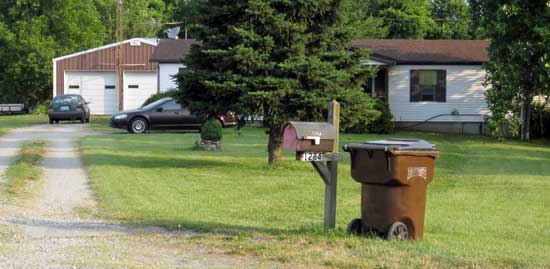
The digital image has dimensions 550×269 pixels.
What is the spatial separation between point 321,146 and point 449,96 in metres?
27.9

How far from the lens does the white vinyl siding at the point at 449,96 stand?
3659 centimetres

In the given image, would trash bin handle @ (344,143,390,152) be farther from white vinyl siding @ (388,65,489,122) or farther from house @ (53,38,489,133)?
white vinyl siding @ (388,65,489,122)

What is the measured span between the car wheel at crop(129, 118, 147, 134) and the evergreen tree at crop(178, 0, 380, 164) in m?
13.8

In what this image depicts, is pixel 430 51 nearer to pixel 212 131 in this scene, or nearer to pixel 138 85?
pixel 212 131

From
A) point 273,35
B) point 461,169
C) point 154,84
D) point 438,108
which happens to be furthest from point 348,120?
point 154,84

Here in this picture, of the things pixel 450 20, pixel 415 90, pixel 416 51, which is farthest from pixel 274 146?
pixel 450 20

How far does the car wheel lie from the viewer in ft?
108

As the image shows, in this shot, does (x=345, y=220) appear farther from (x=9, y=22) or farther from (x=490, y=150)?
(x=9, y=22)

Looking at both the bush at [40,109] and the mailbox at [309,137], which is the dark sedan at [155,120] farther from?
the mailbox at [309,137]

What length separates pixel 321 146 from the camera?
9.95 m

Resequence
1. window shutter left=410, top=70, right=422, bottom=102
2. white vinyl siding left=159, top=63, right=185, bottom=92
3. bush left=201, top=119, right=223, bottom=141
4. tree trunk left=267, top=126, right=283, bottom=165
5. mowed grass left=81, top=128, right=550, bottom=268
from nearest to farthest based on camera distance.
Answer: mowed grass left=81, top=128, right=550, bottom=268 → tree trunk left=267, top=126, right=283, bottom=165 → bush left=201, top=119, right=223, bottom=141 → window shutter left=410, top=70, right=422, bottom=102 → white vinyl siding left=159, top=63, right=185, bottom=92

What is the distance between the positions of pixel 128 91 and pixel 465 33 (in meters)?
25.5

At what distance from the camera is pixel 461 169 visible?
21094 mm

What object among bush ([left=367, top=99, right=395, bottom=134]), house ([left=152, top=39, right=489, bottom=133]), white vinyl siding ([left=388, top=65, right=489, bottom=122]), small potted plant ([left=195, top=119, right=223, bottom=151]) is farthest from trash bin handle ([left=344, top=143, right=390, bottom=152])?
white vinyl siding ([left=388, top=65, right=489, bottom=122])
